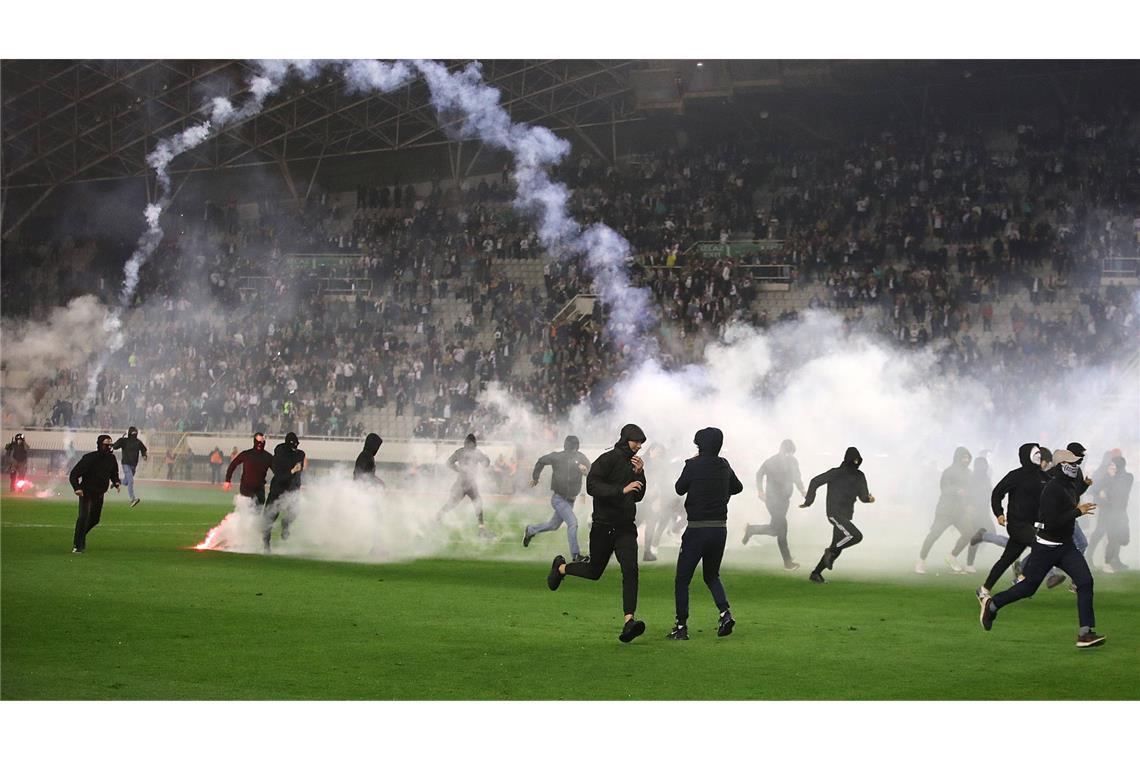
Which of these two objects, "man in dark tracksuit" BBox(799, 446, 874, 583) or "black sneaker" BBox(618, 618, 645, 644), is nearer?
Result: "black sneaker" BBox(618, 618, 645, 644)

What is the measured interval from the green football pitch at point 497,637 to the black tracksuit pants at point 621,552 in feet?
1.45

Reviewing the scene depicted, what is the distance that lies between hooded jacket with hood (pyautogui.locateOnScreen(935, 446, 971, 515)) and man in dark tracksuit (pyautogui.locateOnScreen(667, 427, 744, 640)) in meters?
6.53

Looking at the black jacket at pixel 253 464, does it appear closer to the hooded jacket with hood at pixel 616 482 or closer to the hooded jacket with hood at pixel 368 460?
the hooded jacket with hood at pixel 368 460

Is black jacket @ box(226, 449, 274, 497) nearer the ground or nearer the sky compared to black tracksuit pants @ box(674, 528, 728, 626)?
nearer the sky

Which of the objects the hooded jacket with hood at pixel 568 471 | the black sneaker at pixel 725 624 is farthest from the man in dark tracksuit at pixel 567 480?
the black sneaker at pixel 725 624

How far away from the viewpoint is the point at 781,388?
27.1m

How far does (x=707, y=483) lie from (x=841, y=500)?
189 inches

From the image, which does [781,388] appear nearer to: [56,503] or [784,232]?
[784,232]

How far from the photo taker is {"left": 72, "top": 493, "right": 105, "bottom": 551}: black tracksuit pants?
16.6m

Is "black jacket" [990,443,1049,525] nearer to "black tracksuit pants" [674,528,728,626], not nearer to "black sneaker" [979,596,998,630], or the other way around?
"black sneaker" [979,596,998,630]

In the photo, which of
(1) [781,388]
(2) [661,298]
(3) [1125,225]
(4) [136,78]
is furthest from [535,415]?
(3) [1125,225]

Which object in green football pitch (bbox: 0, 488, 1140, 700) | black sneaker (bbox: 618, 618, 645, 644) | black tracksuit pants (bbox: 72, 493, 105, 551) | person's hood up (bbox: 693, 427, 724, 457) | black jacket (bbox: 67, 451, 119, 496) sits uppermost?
person's hood up (bbox: 693, 427, 724, 457)

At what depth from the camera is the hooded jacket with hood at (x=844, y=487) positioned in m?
15.0

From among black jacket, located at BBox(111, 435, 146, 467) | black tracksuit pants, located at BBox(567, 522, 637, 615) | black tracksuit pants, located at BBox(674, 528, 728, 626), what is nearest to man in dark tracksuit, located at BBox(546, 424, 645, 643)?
black tracksuit pants, located at BBox(567, 522, 637, 615)
